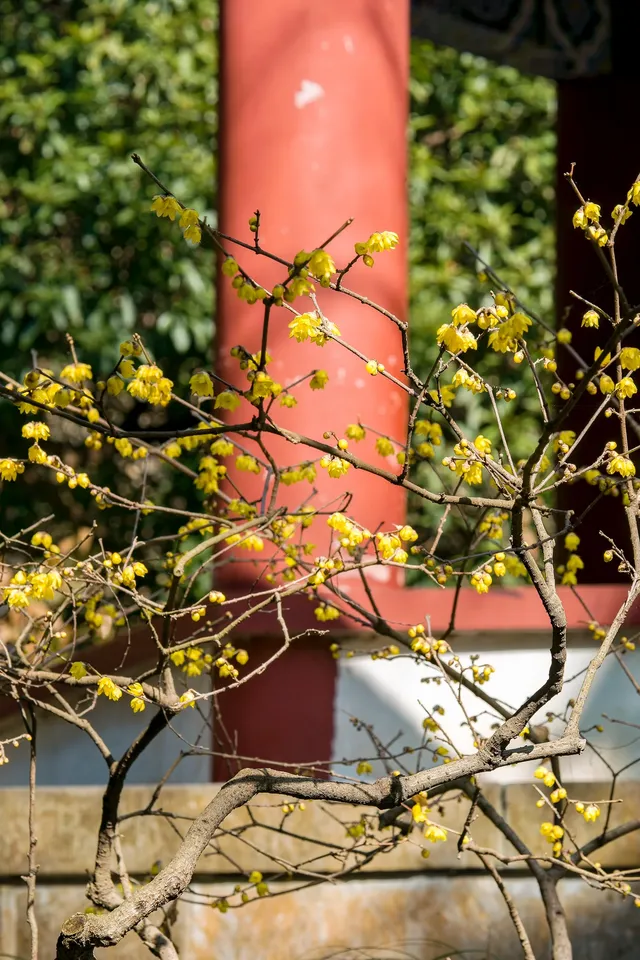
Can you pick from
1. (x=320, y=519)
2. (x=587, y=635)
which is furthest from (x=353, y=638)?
(x=587, y=635)

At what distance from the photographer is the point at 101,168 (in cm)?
679

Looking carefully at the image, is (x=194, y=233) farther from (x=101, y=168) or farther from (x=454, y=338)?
(x=101, y=168)

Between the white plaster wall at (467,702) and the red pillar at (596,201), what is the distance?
118 centimetres

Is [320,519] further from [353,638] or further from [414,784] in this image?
[414,784]

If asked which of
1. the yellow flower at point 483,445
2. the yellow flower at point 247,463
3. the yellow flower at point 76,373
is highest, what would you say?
the yellow flower at point 76,373

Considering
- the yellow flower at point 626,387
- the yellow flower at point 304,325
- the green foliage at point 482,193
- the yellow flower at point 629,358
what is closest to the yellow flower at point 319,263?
the yellow flower at point 304,325

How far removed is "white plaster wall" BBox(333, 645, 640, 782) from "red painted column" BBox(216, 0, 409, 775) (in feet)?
1.14

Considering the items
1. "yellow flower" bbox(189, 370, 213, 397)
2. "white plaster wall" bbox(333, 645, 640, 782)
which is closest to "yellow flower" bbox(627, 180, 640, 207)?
"yellow flower" bbox(189, 370, 213, 397)

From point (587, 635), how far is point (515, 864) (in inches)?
35.7

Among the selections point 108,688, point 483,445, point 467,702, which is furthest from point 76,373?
point 467,702

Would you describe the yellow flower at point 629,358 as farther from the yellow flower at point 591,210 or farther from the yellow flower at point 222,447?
the yellow flower at point 222,447

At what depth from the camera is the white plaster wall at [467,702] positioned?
12.1 feet

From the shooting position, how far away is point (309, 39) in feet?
12.5

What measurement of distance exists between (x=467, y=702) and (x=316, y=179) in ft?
5.25
